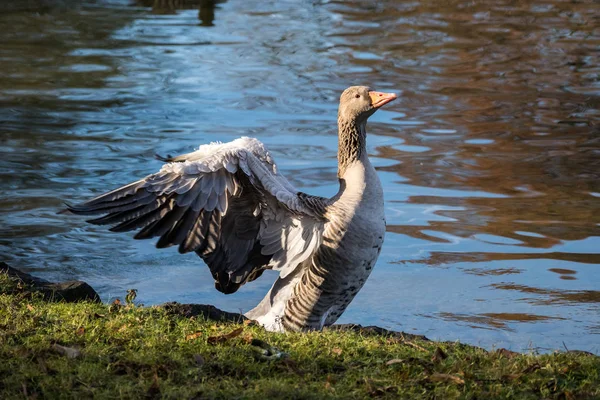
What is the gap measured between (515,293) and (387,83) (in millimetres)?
7800

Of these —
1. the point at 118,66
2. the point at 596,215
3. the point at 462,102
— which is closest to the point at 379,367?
the point at 596,215

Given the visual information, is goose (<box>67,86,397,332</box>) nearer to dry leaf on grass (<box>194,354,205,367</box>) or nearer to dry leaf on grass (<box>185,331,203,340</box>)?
dry leaf on grass (<box>185,331,203,340</box>)

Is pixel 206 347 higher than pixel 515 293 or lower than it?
higher

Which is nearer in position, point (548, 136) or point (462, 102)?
point (548, 136)

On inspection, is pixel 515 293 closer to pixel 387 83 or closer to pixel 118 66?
pixel 387 83

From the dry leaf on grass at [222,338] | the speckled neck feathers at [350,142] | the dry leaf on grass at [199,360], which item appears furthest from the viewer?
the speckled neck feathers at [350,142]

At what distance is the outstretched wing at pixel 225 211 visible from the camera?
242 inches

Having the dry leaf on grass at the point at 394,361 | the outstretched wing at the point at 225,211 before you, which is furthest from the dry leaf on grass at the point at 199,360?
the outstretched wing at the point at 225,211

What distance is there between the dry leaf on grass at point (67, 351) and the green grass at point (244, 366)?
0.5 inches

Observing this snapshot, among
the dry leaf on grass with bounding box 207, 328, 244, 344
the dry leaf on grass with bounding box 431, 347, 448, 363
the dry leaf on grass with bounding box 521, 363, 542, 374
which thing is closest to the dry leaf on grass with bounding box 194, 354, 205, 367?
the dry leaf on grass with bounding box 207, 328, 244, 344

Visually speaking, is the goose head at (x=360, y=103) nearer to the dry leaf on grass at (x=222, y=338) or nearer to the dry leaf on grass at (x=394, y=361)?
the dry leaf on grass at (x=222, y=338)

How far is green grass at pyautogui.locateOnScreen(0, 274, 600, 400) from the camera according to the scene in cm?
468

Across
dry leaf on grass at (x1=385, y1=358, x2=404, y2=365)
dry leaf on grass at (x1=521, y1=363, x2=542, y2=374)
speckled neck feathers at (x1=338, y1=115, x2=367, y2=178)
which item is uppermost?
speckled neck feathers at (x1=338, y1=115, x2=367, y2=178)

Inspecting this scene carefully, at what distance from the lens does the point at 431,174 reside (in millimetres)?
12055
